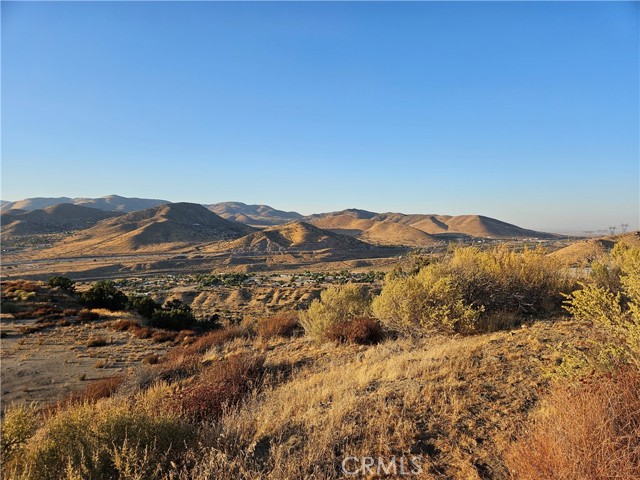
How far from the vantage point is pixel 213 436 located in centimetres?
462

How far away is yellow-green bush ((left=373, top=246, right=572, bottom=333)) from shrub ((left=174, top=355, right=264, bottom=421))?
4.67 meters

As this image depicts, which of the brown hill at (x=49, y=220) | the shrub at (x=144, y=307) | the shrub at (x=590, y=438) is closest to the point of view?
the shrub at (x=590, y=438)

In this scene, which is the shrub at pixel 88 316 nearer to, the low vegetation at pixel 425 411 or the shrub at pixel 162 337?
the shrub at pixel 162 337

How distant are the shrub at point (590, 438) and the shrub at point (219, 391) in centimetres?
441

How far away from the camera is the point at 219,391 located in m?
7.05

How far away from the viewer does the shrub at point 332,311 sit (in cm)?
1355

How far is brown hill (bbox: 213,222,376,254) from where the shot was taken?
10044 centimetres

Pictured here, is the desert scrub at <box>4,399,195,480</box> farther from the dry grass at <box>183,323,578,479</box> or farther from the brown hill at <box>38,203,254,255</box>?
the brown hill at <box>38,203,254,255</box>

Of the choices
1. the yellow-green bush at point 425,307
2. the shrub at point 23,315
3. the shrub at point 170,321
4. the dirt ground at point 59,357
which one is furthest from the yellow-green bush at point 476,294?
the shrub at point 23,315

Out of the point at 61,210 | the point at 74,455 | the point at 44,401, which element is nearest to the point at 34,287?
the point at 44,401

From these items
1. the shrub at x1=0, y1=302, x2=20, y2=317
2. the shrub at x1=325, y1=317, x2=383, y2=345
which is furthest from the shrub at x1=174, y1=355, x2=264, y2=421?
the shrub at x1=0, y1=302, x2=20, y2=317

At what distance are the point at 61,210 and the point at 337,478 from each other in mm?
201278

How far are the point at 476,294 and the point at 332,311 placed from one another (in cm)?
612

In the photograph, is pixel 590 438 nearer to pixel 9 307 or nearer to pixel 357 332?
pixel 357 332
